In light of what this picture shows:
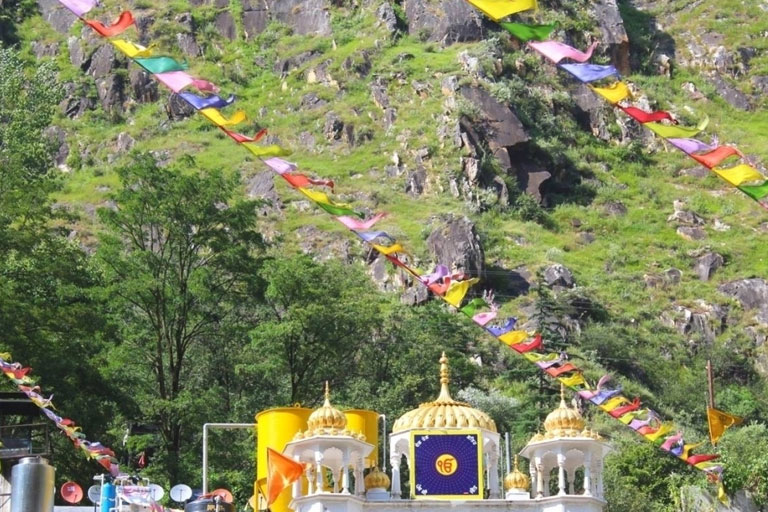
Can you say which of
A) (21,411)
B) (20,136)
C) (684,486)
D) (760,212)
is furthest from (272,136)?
(21,411)

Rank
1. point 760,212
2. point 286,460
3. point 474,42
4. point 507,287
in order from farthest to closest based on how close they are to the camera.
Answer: point 474,42 → point 760,212 → point 507,287 → point 286,460

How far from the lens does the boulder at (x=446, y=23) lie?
158 meters

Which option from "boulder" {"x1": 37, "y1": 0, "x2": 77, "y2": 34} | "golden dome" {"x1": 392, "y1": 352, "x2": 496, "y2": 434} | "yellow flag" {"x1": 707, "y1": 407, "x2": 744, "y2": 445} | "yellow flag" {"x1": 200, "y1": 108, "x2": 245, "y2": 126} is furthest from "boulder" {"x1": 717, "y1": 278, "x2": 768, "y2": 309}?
"yellow flag" {"x1": 200, "y1": 108, "x2": 245, "y2": 126}

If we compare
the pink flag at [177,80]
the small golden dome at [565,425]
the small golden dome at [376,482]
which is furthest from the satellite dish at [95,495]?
the pink flag at [177,80]

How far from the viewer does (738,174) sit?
A: 23.3 m

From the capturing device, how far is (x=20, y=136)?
65.6 metres

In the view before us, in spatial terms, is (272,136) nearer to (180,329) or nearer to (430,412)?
(180,329)

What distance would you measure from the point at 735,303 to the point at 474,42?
44158mm

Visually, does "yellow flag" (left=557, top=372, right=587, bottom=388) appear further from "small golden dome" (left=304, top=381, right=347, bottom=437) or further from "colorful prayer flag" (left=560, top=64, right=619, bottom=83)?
"colorful prayer flag" (left=560, top=64, right=619, bottom=83)

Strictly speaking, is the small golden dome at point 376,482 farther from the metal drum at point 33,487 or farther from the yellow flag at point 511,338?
the metal drum at point 33,487

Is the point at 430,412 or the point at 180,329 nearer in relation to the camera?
the point at 430,412

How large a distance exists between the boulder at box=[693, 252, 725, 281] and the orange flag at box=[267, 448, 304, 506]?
9267 cm

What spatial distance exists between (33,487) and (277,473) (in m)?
18.8

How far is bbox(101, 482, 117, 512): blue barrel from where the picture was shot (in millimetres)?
34938
